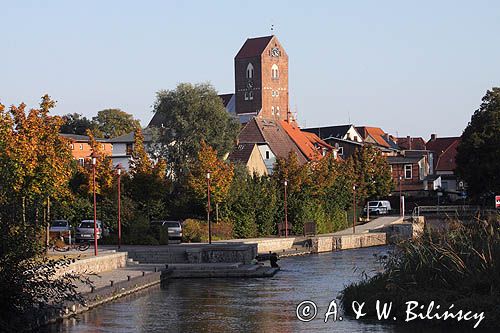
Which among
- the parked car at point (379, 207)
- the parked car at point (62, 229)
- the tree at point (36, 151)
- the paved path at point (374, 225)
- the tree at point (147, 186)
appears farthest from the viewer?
the parked car at point (379, 207)

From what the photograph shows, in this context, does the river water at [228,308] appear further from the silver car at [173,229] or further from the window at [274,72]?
the window at [274,72]

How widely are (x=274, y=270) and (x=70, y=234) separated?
45.3 ft

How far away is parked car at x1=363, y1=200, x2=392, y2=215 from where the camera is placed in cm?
9656

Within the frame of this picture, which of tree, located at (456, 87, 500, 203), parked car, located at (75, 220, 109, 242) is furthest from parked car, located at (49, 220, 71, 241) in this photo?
tree, located at (456, 87, 500, 203)

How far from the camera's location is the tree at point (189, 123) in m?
76.6

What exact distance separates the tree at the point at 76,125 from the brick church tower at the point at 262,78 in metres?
35.9

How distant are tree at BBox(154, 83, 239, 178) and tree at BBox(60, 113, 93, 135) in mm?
57568

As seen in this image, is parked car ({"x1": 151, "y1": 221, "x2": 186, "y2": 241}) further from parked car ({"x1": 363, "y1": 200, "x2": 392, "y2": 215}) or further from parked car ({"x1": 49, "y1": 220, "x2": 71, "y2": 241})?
parked car ({"x1": 363, "y1": 200, "x2": 392, "y2": 215})

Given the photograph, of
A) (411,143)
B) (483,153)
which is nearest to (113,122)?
(411,143)

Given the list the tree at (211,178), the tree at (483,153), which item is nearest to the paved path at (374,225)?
the tree at (483,153)

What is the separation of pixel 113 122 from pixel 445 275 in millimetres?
113012

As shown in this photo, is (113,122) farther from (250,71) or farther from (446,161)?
(446,161)

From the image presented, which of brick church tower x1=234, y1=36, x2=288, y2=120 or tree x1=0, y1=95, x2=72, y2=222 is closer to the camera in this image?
tree x1=0, y1=95, x2=72, y2=222

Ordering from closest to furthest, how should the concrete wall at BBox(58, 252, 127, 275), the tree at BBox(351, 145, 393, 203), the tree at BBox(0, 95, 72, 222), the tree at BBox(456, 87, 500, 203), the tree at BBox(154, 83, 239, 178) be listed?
the concrete wall at BBox(58, 252, 127, 275) < the tree at BBox(0, 95, 72, 222) < the tree at BBox(154, 83, 239, 178) < the tree at BBox(456, 87, 500, 203) < the tree at BBox(351, 145, 393, 203)
